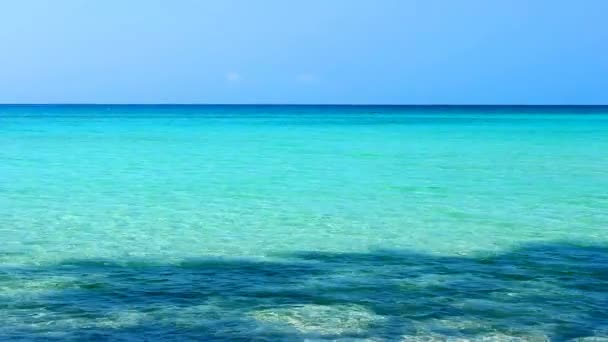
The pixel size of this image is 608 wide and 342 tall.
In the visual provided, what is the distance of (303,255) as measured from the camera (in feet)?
30.2

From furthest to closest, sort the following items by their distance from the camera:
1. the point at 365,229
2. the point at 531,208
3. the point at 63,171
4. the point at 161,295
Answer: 1. the point at 63,171
2. the point at 531,208
3. the point at 365,229
4. the point at 161,295

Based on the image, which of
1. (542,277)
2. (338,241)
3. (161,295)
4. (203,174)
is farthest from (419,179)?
(161,295)

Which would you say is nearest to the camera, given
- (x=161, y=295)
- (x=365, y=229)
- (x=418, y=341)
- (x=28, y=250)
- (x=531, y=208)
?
(x=418, y=341)

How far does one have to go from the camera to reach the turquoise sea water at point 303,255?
646 centimetres

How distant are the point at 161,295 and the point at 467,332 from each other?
265 cm

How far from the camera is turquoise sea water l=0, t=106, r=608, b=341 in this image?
6.46 m

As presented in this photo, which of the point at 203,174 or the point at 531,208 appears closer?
the point at 531,208

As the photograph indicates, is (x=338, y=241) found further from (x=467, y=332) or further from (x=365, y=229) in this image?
(x=467, y=332)

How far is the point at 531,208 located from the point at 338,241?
4.52 m

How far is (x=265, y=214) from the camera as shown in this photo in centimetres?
1241

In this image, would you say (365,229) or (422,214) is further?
(422,214)

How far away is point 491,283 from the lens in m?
7.79

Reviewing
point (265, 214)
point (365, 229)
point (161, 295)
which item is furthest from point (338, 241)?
point (161, 295)

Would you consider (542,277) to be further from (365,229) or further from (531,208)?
(531,208)
